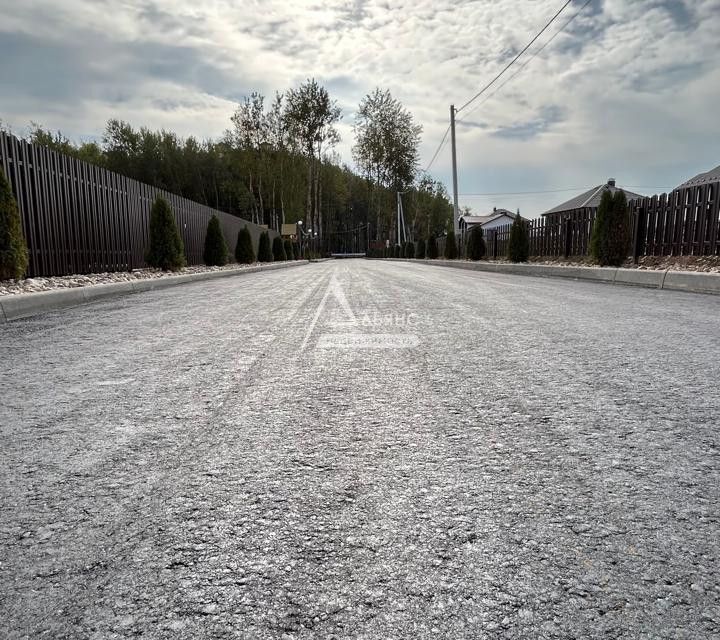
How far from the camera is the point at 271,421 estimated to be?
239cm

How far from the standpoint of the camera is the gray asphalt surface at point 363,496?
113cm

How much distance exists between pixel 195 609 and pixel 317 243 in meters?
74.5

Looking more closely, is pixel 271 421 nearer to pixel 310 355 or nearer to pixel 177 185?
pixel 310 355

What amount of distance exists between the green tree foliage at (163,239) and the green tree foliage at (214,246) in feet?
16.9

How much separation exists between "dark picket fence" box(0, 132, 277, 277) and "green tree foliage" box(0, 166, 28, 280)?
4.17 ft

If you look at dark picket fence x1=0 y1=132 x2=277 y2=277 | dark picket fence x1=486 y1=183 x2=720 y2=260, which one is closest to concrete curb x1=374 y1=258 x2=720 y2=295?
dark picket fence x1=486 y1=183 x2=720 y2=260

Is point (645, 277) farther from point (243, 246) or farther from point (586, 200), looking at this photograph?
point (586, 200)

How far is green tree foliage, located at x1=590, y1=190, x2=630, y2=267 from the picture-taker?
537 inches

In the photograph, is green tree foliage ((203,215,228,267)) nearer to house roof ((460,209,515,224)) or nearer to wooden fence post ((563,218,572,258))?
wooden fence post ((563,218,572,258))

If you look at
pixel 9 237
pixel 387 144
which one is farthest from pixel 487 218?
pixel 9 237

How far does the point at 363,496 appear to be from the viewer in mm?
1644

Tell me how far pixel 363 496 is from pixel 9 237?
8474mm

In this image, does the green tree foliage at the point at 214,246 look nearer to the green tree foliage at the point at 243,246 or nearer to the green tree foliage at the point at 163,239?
the green tree foliage at the point at 243,246

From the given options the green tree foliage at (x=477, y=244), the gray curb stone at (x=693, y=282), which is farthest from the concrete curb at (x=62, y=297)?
the green tree foliage at (x=477, y=244)
